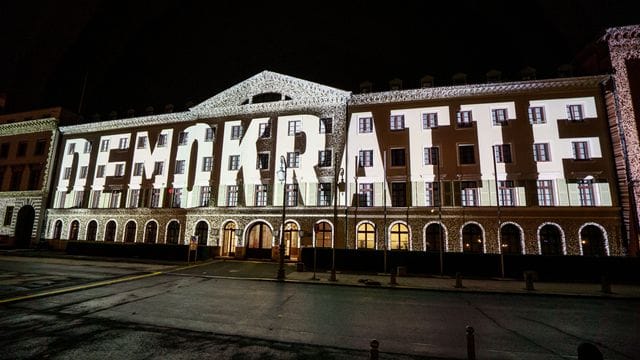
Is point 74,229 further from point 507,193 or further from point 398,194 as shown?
point 507,193

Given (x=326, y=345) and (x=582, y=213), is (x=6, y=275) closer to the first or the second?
(x=326, y=345)

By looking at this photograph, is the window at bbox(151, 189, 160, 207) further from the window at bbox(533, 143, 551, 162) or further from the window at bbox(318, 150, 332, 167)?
the window at bbox(533, 143, 551, 162)

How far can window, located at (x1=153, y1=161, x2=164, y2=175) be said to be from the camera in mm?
33281

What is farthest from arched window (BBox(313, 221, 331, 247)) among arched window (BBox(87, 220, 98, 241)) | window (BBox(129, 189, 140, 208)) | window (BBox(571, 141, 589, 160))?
arched window (BBox(87, 220, 98, 241))

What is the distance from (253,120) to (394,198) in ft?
51.4

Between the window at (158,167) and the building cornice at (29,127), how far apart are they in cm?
1713

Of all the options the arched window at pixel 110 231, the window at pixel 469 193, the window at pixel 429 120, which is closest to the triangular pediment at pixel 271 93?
the window at pixel 429 120

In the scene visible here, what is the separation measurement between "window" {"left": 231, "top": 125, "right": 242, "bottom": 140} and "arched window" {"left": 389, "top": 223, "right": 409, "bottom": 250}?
1733 centimetres

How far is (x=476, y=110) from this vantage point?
85.7 feet

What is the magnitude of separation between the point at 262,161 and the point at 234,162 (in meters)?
3.03

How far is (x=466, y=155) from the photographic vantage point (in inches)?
1015

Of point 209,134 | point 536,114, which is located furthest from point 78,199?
point 536,114

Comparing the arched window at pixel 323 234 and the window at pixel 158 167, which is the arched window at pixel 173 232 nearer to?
the window at pixel 158 167

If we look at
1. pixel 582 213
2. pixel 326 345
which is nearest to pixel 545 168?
pixel 582 213
